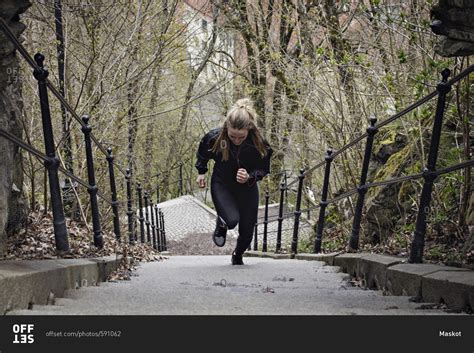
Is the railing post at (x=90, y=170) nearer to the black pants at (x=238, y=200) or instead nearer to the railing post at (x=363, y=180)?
the black pants at (x=238, y=200)

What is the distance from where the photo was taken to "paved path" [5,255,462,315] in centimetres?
355

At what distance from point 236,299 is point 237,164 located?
13.6 ft

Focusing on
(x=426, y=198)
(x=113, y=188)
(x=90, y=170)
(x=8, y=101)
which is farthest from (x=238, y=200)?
(x=8, y=101)

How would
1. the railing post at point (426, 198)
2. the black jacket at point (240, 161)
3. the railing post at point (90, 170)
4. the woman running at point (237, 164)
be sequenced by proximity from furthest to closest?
the black jacket at point (240, 161)
the woman running at point (237, 164)
the railing post at point (90, 170)
the railing post at point (426, 198)

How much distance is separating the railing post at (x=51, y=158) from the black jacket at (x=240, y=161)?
3445mm

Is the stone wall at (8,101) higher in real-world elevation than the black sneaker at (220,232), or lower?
higher

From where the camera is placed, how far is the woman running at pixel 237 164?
26.3 ft

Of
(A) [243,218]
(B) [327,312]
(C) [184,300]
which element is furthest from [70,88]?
(B) [327,312]

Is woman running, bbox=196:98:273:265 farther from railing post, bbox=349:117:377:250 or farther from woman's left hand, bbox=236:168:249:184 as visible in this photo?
railing post, bbox=349:117:377:250
